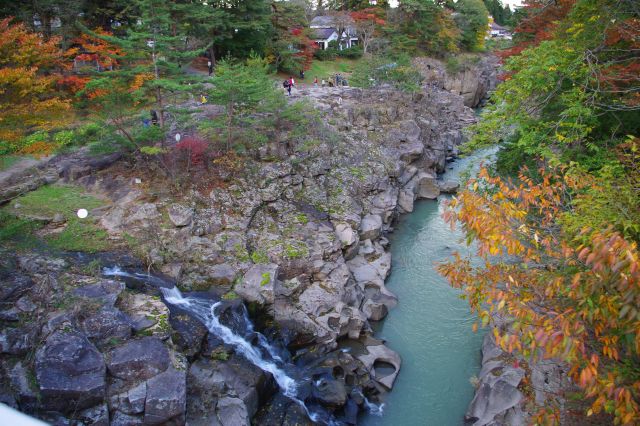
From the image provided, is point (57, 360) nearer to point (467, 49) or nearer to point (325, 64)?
point (325, 64)

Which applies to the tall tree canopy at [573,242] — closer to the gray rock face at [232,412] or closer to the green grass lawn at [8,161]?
the gray rock face at [232,412]

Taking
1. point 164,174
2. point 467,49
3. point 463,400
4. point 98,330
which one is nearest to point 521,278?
A: point 463,400

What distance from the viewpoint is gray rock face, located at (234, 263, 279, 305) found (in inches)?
619

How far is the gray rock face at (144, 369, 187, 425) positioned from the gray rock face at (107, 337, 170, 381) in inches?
10.6

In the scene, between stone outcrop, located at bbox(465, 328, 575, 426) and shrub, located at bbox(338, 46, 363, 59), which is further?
shrub, located at bbox(338, 46, 363, 59)

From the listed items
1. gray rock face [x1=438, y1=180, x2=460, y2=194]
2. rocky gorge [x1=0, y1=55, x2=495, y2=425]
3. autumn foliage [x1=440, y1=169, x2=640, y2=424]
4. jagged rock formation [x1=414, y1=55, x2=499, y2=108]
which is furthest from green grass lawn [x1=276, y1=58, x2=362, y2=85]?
autumn foliage [x1=440, y1=169, x2=640, y2=424]

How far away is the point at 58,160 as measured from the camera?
66.8ft

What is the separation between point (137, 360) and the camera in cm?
1107

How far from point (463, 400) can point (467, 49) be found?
61.4m

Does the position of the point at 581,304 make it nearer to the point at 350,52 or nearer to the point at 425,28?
the point at 350,52

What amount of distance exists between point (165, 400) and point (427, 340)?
1041 cm

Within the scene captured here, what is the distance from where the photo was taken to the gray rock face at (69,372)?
10031 millimetres

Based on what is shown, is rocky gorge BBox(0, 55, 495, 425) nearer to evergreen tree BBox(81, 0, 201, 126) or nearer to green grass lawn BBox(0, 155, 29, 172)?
green grass lawn BBox(0, 155, 29, 172)

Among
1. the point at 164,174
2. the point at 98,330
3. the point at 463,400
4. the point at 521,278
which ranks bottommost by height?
the point at 463,400
